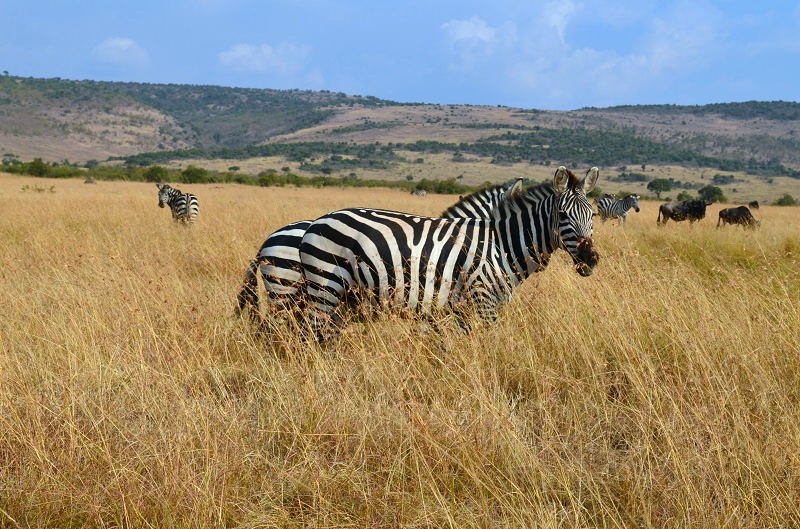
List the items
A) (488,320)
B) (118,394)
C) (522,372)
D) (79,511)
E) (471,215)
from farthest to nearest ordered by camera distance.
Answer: (471,215) < (488,320) < (522,372) < (118,394) < (79,511)

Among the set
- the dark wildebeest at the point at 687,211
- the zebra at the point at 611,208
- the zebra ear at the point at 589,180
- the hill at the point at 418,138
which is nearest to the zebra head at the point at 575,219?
the zebra ear at the point at 589,180

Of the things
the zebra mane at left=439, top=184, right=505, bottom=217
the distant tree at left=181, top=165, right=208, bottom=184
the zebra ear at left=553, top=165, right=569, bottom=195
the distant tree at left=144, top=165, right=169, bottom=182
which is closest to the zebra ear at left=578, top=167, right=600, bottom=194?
the zebra ear at left=553, top=165, right=569, bottom=195

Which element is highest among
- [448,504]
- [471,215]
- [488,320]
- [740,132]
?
[740,132]

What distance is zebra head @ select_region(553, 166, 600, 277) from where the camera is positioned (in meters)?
4.91

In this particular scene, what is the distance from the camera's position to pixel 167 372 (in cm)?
419

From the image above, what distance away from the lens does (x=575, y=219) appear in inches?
194

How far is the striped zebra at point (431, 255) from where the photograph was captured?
14.9ft

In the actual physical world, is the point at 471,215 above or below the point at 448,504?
above

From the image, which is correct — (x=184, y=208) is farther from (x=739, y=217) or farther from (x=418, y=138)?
(x=418, y=138)

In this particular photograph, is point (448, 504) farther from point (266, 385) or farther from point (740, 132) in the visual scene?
point (740, 132)

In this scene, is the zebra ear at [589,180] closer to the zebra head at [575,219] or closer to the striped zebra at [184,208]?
the zebra head at [575,219]

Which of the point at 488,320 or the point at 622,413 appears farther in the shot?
the point at 488,320

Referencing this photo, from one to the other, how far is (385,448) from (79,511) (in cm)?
138

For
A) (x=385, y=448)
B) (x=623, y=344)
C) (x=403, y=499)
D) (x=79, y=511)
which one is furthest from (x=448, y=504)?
(x=623, y=344)
